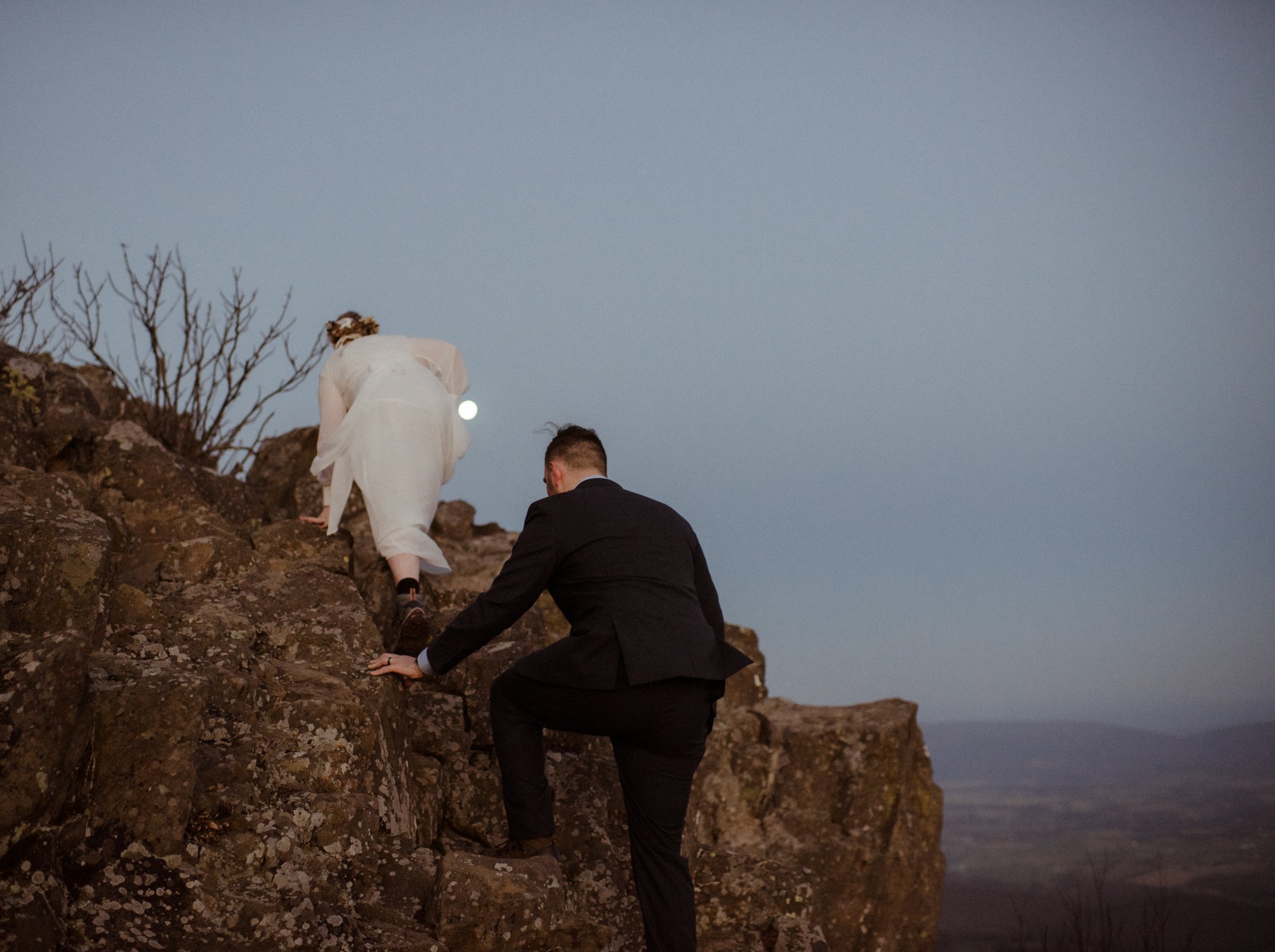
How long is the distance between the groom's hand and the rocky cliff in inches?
7.0

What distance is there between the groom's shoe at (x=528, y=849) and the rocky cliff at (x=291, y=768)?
2.8 inches

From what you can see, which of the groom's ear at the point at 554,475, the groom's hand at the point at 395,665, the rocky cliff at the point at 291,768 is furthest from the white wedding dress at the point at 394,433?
the groom's ear at the point at 554,475

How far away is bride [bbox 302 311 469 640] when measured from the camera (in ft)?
20.1

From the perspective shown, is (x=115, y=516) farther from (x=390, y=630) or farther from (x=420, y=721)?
(x=420, y=721)

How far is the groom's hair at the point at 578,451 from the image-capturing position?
4.87m

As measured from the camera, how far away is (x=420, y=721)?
5.55m

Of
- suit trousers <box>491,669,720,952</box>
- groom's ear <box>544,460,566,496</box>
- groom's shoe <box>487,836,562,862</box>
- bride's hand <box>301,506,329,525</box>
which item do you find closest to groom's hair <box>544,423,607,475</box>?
groom's ear <box>544,460,566,496</box>

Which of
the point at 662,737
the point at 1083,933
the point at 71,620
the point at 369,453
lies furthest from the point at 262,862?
the point at 1083,933

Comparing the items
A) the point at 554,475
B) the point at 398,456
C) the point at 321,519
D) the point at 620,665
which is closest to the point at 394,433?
the point at 398,456

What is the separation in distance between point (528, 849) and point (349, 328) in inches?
157

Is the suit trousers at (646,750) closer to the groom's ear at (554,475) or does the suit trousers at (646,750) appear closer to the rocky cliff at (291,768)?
the rocky cliff at (291,768)

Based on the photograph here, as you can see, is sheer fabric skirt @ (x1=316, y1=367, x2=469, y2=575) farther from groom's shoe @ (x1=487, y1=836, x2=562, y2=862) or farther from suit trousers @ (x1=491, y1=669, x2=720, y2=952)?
groom's shoe @ (x1=487, y1=836, x2=562, y2=862)

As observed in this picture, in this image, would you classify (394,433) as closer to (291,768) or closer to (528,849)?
(291,768)

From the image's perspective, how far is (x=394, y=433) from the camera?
6.36 meters
